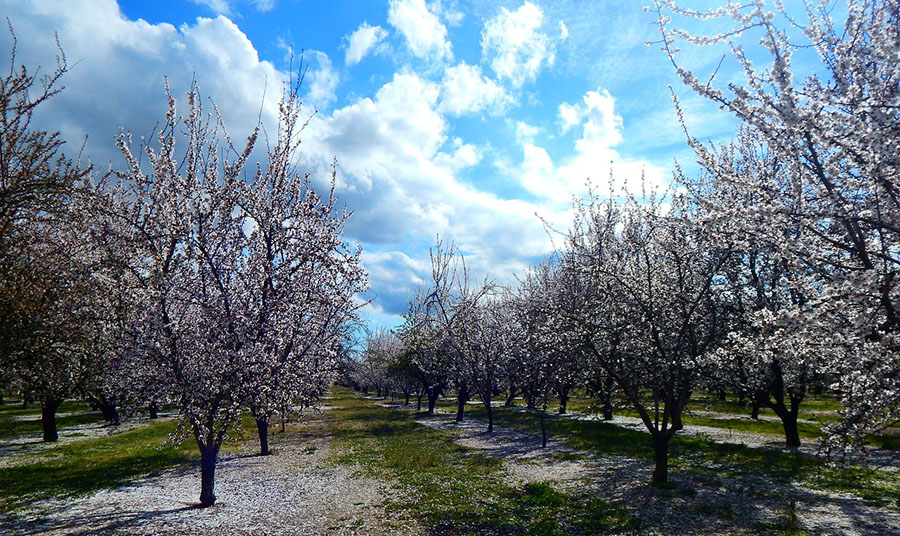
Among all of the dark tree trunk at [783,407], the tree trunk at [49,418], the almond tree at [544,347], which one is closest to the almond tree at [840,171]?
the almond tree at [544,347]

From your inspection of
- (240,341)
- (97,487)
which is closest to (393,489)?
(240,341)

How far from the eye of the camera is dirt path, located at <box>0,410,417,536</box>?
39.0 ft

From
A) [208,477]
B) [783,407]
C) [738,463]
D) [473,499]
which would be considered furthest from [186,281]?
[783,407]

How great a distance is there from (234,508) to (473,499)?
7.24 metres

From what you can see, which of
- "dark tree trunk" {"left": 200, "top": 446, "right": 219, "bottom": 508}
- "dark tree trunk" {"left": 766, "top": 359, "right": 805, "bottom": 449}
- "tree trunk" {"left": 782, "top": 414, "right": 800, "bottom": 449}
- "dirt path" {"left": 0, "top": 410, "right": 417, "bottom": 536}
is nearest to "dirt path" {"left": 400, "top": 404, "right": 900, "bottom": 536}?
"dirt path" {"left": 0, "top": 410, "right": 417, "bottom": 536}

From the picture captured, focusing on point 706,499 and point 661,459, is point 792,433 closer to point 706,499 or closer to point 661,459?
point 661,459

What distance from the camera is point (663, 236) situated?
16016 mm

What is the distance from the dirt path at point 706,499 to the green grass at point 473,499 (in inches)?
37.9

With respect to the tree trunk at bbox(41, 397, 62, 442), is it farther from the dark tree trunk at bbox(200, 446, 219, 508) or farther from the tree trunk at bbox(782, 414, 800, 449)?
the tree trunk at bbox(782, 414, 800, 449)

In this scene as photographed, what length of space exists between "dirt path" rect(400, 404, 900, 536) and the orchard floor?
3 cm

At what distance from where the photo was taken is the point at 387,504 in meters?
14.2

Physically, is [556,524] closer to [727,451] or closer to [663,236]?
[663,236]

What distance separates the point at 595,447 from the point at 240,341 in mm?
19721

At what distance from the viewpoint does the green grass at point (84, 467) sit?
1614 cm
